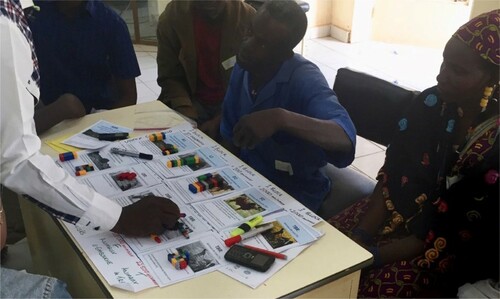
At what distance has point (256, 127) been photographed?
4.36 ft

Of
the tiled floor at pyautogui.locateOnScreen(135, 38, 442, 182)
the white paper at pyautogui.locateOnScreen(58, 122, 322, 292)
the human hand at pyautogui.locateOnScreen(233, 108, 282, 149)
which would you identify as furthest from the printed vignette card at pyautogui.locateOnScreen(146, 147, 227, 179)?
the tiled floor at pyautogui.locateOnScreen(135, 38, 442, 182)

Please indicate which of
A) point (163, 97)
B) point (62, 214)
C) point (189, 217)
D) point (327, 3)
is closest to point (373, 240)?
point (189, 217)

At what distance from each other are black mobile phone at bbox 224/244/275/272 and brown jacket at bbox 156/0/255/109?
1215mm

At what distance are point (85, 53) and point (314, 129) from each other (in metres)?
1.24

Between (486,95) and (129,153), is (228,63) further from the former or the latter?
(486,95)

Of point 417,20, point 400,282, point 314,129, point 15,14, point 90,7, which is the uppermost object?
point 15,14

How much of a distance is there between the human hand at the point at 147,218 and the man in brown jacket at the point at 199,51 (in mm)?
947

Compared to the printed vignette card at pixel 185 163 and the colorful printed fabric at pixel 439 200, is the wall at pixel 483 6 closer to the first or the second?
the colorful printed fabric at pixel 439 200

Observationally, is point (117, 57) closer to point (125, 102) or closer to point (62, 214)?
point (125, 102)

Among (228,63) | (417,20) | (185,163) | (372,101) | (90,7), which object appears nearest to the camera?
(185,163)

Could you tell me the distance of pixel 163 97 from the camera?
2.33m

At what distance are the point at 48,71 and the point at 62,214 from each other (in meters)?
1.23

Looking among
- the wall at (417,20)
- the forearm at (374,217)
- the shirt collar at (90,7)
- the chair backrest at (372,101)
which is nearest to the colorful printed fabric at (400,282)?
the forearm at (374,217)

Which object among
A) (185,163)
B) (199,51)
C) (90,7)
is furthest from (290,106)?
(90,7)
